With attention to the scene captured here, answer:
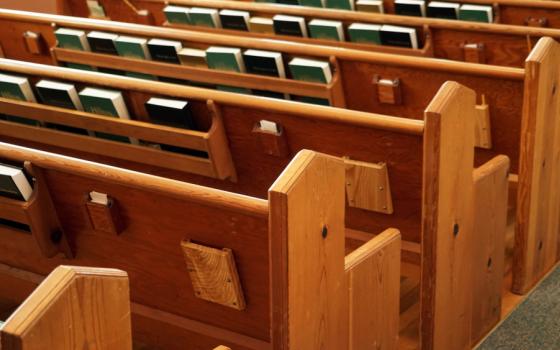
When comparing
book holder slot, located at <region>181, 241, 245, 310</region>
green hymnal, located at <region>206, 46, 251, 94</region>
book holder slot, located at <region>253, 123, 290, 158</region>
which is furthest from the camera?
green hymnal, located at <region>206, 46, 251, 94</region>

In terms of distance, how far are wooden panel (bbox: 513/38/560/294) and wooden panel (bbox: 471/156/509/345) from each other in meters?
0.14

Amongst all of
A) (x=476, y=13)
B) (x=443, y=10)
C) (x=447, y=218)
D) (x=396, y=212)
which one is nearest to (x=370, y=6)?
(x=443, y=10)

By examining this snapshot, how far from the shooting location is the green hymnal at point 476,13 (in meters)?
2.98

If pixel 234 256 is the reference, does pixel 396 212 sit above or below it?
below

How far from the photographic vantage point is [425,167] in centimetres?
174

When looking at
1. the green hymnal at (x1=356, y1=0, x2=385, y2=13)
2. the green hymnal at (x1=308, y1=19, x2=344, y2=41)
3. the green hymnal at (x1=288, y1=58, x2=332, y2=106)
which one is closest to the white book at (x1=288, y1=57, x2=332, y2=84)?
the green hymnal at (x1=288, y1=58, x2=332, y2=106)

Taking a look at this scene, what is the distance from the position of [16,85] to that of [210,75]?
1.68ft

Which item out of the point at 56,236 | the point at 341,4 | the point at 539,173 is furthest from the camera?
the point at 341,4

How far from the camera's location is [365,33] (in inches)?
110

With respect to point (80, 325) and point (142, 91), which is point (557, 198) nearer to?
point (142, 91)

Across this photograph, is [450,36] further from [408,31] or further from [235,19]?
[235,19]

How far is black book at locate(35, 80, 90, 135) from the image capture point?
2.25m

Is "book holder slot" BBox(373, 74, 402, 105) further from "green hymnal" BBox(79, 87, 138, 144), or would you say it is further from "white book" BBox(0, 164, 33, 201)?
"white book" BBox(0, 164, 33, 201)

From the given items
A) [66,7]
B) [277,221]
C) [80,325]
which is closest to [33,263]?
[277,221]
